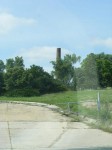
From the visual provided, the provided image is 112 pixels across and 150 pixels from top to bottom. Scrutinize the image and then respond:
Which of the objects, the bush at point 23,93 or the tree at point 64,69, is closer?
the bush at point 23,93

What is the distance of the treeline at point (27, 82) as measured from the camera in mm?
50219

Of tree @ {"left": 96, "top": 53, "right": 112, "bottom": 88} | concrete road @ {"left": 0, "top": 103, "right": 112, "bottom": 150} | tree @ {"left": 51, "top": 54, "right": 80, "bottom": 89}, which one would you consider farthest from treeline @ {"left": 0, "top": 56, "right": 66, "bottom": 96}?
concrete road @ {"left": 0, "top": 103, "right": 112, "bottom": 150}

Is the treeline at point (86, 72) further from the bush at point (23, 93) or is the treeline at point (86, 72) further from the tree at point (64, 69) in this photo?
the bush at point (23, 93)

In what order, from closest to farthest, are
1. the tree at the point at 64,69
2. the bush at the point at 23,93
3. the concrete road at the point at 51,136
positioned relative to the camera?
1. the concrete road at the point at 51,136
2. the bush at the point at 23,93
3. the tree at the point at 64,69

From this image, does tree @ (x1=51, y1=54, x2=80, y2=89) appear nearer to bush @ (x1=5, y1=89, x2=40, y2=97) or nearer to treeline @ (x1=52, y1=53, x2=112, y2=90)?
treeline @ (x1=52, y1=53, x2=112, y2=90)

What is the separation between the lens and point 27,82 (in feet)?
168

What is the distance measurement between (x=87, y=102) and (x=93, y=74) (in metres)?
2.91

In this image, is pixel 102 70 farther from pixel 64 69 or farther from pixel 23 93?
pixel 64 69

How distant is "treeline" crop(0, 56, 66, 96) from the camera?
50.2m

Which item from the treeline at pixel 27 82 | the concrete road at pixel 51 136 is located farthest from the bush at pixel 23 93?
the concrete road at pixel 51 136

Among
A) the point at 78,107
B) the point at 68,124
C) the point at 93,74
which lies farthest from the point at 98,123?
the point at 93,74

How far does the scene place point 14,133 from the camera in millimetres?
13273

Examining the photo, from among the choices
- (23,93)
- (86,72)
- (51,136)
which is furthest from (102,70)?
(23,93)

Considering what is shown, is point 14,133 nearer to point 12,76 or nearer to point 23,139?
point 23,139
